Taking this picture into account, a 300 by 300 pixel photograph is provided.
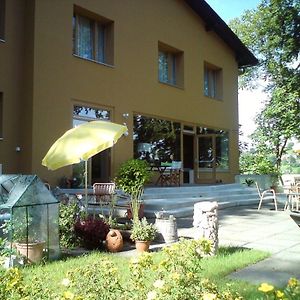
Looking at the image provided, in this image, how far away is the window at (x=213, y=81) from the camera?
21.0m

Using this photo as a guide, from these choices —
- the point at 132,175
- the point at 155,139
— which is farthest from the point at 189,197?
the point at 155,139

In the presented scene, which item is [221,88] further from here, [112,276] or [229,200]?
[112,276]

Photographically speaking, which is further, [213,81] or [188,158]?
[213,81]

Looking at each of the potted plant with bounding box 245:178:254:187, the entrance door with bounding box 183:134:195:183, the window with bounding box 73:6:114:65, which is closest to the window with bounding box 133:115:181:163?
the entrance door with bounding box 183:134:195:183

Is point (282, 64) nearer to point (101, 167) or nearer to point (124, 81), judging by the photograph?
point (124, 81)

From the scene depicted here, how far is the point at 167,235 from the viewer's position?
7.88 m

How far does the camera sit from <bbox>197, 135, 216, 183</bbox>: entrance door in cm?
2008

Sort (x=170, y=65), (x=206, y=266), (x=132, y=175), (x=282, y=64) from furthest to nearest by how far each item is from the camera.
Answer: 1. (x=282, y=64)
2. (x=170, y=65)
3. (x=132, y=175)
4. (x=206, y=266)

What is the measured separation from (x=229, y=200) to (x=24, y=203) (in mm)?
10076

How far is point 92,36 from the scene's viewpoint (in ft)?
48.5

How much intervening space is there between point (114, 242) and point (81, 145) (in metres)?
1.72

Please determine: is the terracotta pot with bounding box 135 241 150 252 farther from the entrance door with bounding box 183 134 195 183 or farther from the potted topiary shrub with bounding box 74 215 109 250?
the entrance door with bounding box 183 134 195 183

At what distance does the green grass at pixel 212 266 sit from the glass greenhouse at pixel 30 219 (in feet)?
1.08

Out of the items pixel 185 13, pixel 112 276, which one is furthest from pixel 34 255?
pixel 185 13
